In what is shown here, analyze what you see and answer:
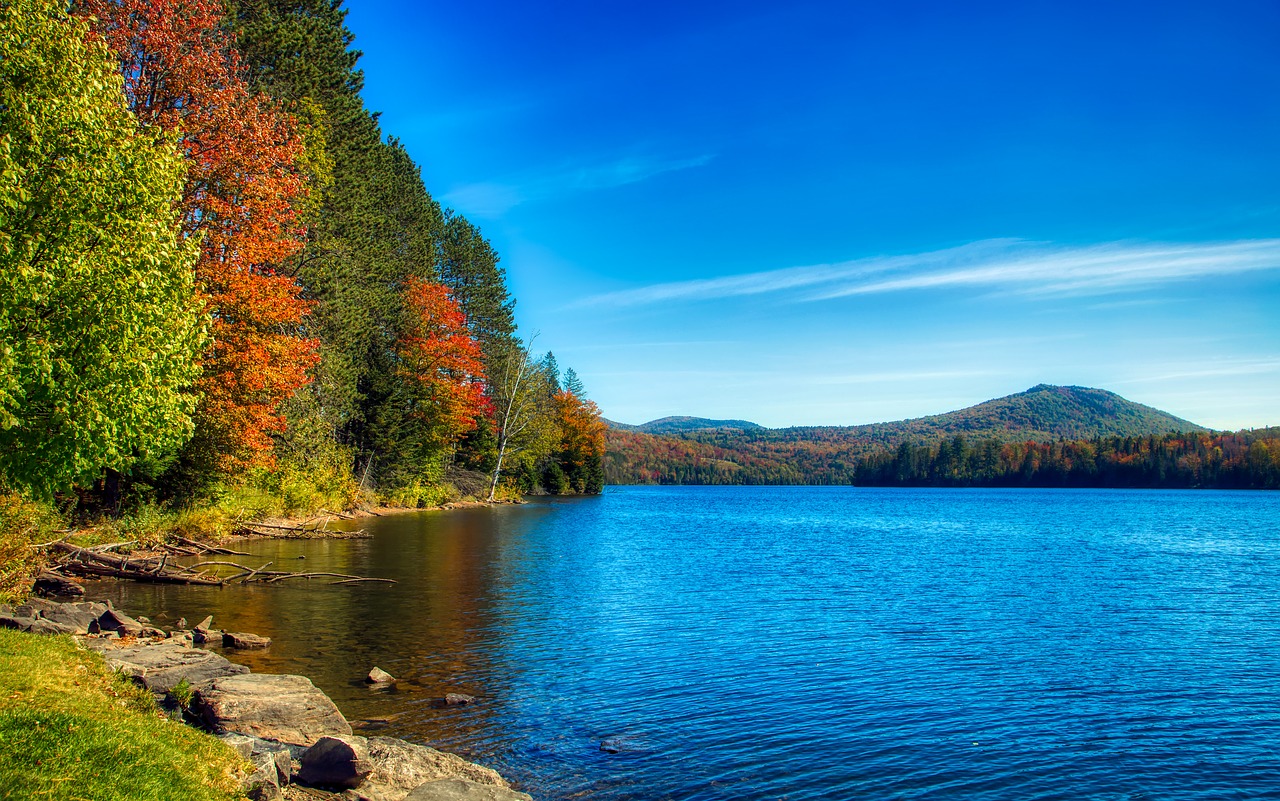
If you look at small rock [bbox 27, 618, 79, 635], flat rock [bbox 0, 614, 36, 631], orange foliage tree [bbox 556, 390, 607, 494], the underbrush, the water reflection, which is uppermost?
orange foliage tree [bbox 556, 390, 607, 494]

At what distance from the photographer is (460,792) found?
9875 mm

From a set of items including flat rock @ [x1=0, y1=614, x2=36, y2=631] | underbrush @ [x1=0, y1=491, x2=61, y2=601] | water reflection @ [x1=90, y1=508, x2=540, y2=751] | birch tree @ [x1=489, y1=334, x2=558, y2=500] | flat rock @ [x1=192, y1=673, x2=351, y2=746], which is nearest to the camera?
flat rock @ [x1=192, y1=673, x2=351, y2=746]

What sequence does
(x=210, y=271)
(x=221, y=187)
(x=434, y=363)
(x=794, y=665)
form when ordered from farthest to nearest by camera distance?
1. (x=434, y=363)
2. (x=221, y=187)
3. (x=210, y=271)
4. (x=794, y=665)

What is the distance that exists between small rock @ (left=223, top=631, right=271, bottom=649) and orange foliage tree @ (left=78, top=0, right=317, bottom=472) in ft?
48.4

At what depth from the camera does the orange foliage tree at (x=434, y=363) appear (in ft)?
210

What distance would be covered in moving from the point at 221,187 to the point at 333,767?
87.5 feet

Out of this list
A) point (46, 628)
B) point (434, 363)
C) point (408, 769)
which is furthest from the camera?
point (434, 363)

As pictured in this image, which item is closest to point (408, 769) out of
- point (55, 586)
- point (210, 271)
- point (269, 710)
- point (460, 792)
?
point (460, 792)

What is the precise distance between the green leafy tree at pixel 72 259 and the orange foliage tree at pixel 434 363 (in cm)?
4648

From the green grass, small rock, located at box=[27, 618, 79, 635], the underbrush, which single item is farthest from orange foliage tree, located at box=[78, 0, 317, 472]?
the green grass

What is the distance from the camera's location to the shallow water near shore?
1223 cm

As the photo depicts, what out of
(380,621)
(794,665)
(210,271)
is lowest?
(794,665)

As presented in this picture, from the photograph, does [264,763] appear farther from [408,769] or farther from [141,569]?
[141,569]

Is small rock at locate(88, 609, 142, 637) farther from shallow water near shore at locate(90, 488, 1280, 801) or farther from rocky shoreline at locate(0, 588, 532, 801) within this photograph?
shallow water near shore at locate(90, 488, 1280, 801)
